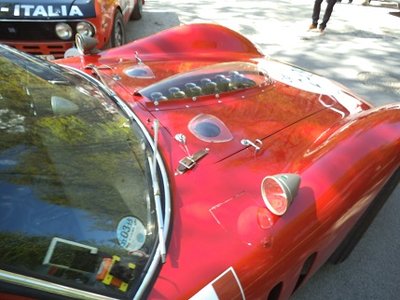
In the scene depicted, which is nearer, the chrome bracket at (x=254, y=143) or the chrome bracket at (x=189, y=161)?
the chrome bracket at (x=189, y=161)

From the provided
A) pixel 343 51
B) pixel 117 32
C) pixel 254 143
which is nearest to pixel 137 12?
pixel 117 32

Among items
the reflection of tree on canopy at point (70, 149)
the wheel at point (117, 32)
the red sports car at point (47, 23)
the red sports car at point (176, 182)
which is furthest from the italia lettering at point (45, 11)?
the reflection of tree on canopy at point (70, 149)

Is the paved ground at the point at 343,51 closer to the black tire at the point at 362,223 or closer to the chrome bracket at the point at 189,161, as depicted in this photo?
the black tire at the point at 362,223

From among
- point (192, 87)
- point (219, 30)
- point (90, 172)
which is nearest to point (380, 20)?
point (219, 30)

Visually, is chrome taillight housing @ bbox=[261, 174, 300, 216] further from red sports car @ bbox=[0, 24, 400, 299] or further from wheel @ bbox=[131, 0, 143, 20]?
wheel @ bbox=[131, 0, 143, 20]

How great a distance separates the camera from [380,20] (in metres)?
7.10

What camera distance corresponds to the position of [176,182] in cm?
144

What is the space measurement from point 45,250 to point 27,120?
19.2 inches

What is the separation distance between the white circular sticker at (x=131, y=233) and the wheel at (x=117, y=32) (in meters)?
3.38

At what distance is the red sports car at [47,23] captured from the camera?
3543 millimetres

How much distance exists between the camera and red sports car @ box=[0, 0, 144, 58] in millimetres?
3543

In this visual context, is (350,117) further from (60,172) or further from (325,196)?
(60,172)

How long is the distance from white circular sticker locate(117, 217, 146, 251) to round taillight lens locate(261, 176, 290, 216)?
43 centimetres

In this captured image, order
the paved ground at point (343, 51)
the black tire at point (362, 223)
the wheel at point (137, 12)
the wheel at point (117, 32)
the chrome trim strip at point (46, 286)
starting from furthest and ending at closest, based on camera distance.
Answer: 1. the wheel at point (137, 12)
2. the wheel at point (117, 32)
3. the paved ground at point (343, 51)
4. the black tire at point (362, 223)
5. the chrome trim strip at point (46, 286)
